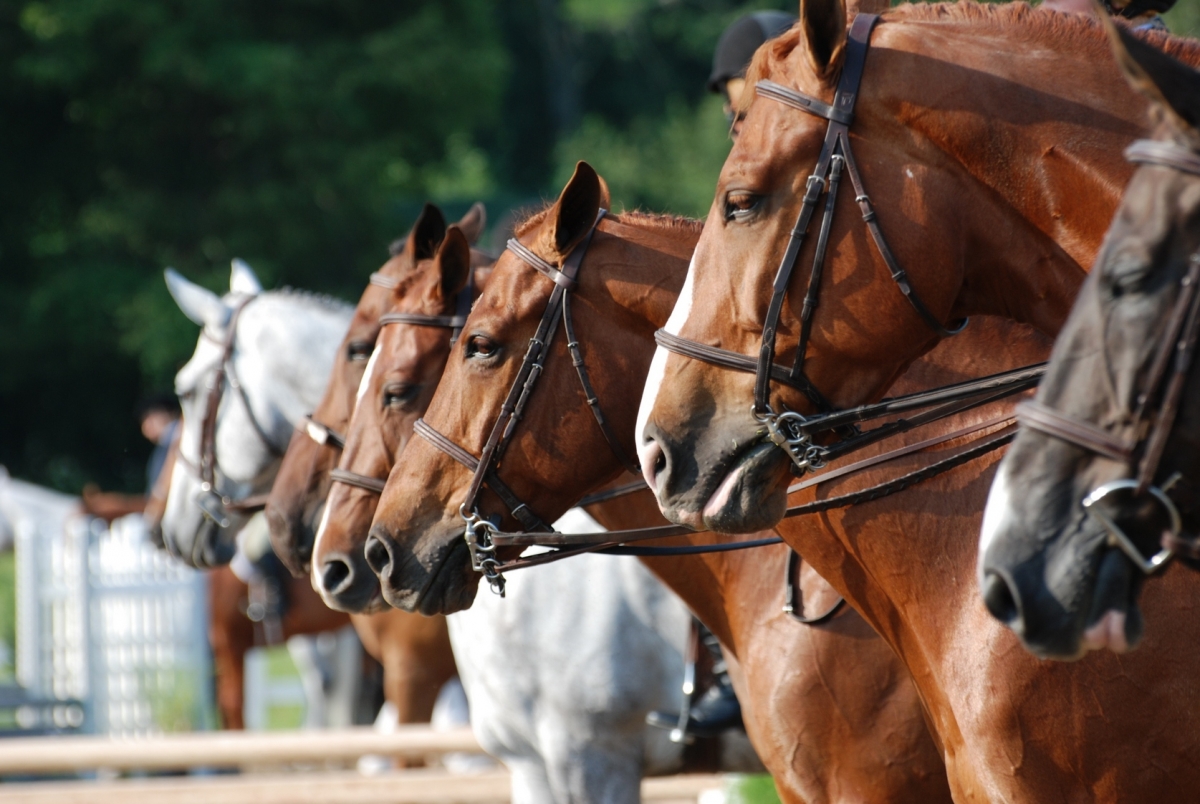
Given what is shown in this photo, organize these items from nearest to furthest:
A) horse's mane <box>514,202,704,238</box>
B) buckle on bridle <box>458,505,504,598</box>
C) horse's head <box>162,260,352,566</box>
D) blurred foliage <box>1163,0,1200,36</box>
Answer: buckle on bridle <box>458,505,504,598</box>
horse's mane <box>514,202,704,238</box>
horse's head <box>162,260,352,566</box>
blurred foliage <box>1163,0,1200,36</box>

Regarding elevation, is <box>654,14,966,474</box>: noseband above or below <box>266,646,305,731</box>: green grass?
above

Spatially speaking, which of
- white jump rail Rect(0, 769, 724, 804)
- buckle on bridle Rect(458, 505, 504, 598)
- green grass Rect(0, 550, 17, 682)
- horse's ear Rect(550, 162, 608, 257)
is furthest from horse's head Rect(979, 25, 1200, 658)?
green grass Rect(0, 550, 17, 682)

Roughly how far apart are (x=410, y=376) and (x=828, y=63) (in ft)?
7.17

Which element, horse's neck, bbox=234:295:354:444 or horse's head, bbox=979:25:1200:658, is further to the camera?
horse's neck, bbox=234:295:354:444

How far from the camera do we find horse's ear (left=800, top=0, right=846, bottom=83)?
2627 millimetres

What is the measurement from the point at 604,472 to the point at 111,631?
9.65m

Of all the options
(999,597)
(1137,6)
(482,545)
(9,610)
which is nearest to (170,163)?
(9,610)

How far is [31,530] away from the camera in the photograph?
12.1 metres

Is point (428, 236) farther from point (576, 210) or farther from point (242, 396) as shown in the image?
point (242, 396)

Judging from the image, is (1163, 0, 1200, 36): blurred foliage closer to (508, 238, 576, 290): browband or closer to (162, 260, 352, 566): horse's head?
(162, 260, 352, 566): horse's head

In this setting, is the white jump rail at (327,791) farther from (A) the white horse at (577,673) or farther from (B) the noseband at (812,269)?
(B) the noseband at (812,269)

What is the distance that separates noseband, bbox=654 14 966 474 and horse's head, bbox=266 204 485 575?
2.57 m

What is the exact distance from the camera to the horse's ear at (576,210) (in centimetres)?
363

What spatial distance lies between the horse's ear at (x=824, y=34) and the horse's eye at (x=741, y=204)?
264 mm
